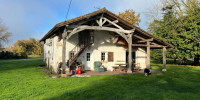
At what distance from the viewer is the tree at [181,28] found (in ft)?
60.0

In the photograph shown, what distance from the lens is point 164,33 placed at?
866 inches


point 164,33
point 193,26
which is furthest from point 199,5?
point 164,33

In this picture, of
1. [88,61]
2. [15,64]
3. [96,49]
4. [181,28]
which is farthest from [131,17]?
[15,64]

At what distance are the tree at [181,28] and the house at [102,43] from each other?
730 cm

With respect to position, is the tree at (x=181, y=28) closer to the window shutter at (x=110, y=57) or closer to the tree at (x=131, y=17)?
the tree at (x=131, y=17)

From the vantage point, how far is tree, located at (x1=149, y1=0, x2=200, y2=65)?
18.3 meters

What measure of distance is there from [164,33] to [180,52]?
384 cm

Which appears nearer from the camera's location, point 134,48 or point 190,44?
point 134,48

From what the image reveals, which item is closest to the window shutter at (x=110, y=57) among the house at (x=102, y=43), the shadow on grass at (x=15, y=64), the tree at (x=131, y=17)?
the house at (x=102, y=43)

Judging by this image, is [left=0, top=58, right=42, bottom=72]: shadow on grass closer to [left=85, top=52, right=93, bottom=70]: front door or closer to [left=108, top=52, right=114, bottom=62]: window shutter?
[left=85, top=52, right=93, bottom=70]: front door

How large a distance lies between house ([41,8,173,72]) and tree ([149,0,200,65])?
7.30m

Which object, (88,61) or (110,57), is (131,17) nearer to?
(110,57)

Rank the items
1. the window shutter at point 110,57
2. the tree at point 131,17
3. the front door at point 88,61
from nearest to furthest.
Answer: the front door at point 88,61 < the window shutter at point 110,57 < the tree at point 131,17

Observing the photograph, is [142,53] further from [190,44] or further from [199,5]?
[199,5]
